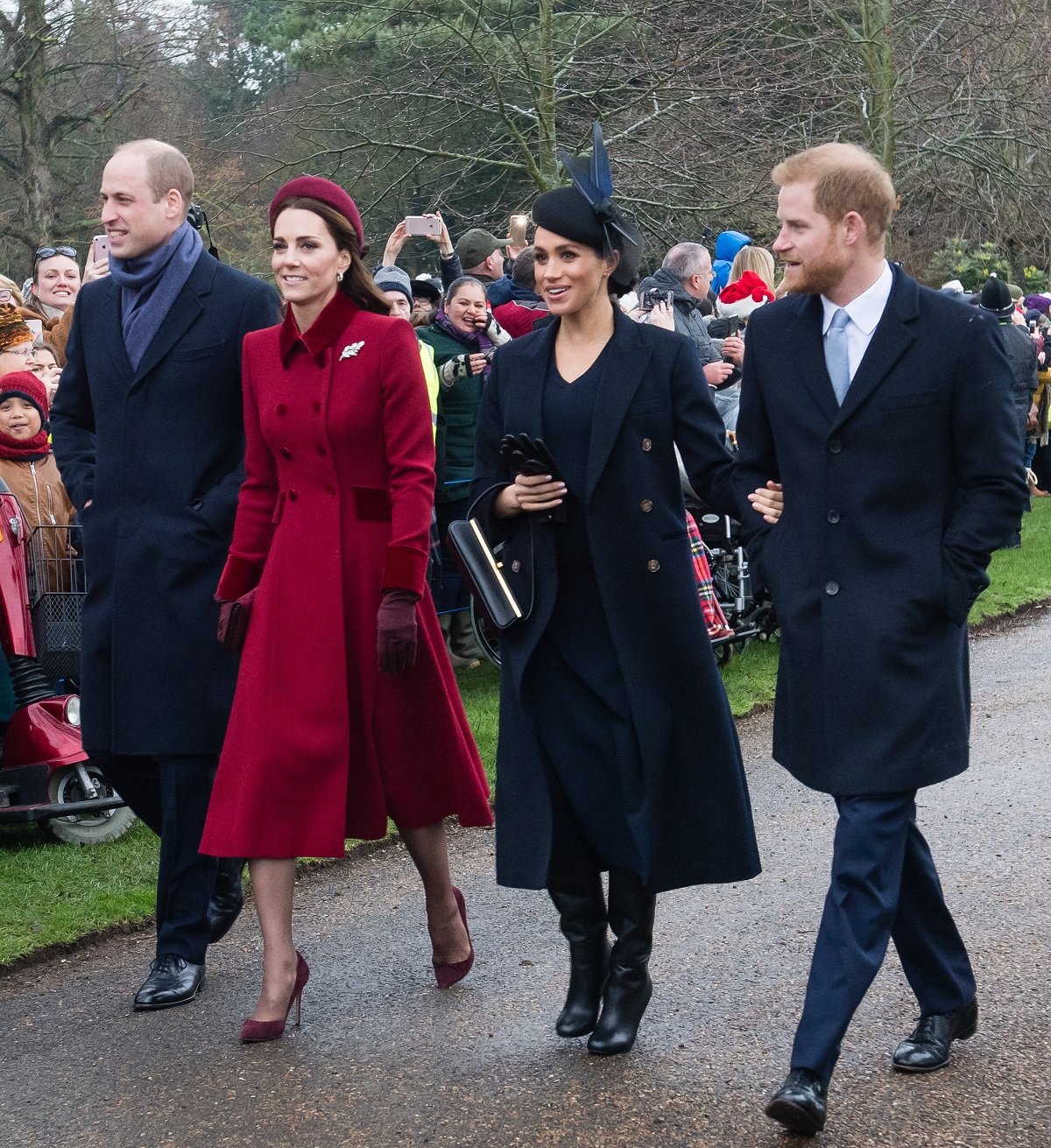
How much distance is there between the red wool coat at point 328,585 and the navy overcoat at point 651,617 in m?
0.36

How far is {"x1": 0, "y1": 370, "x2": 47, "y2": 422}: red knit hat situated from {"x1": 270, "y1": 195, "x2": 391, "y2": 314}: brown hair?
2744mm

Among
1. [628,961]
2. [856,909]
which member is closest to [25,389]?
[628,961]

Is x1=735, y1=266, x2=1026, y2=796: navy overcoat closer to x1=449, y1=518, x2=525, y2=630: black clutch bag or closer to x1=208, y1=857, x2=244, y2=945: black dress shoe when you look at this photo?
x1=449, y1=518, x2=525, y2=630: black clutch bag

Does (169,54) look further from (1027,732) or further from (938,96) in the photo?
(1027,732)

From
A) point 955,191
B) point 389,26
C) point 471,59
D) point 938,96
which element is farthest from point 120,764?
point 955,191

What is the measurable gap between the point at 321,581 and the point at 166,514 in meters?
0.58

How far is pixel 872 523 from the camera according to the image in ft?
12.8

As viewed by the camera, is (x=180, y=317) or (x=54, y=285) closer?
(x=180, y=317)

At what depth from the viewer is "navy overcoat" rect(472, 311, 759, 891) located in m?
4.28

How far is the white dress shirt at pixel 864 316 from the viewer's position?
398 centimetres

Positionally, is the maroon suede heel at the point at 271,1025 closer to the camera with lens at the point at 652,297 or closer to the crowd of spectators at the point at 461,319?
the crowd of spectators at the point at 461,319

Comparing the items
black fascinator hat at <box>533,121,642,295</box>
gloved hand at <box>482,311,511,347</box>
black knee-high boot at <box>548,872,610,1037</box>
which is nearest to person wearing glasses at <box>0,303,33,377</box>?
gloved hand at <box>482,311,511,347</box>

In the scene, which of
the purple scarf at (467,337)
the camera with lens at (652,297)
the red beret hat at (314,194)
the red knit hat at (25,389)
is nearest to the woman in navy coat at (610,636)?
the red beret hat at (314,194)

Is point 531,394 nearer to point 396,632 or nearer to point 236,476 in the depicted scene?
point 396,632
